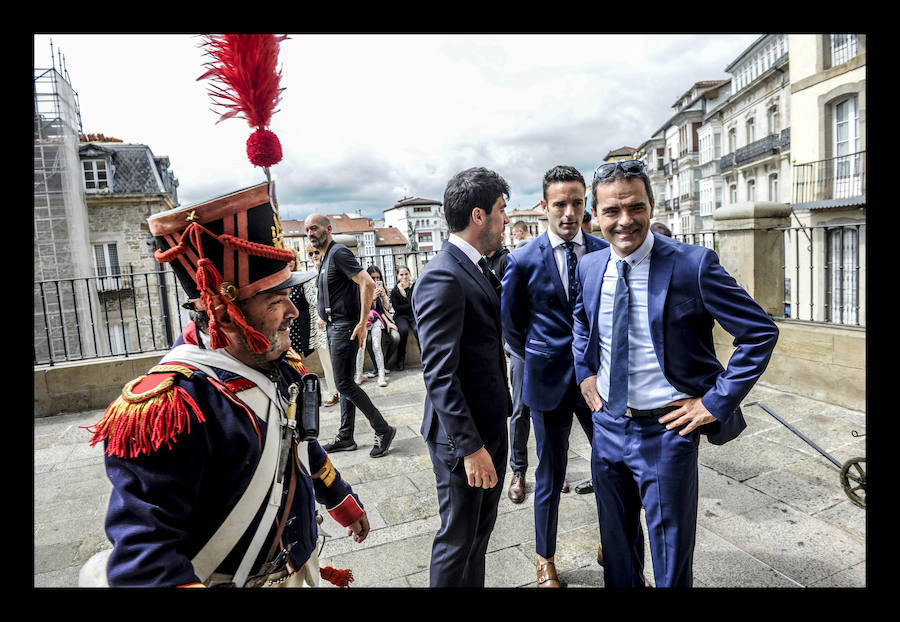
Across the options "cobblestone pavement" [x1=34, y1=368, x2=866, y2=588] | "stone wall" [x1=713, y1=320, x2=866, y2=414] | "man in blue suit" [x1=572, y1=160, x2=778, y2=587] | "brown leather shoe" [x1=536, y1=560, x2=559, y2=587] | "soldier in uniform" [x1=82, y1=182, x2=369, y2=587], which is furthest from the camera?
"stone wall" [x1=713, y1=320, x2=866, y2=414]

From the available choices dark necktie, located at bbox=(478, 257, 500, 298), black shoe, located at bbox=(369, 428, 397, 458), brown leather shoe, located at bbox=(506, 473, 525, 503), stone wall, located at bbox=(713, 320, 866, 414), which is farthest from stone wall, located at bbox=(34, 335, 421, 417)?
stone wall, located at bbox=(713, 320, 866, 414)

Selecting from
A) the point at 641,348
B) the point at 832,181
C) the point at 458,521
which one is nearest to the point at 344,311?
the point at 458,521

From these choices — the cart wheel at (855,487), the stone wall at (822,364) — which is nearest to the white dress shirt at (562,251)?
the cart wheel at (855,487)

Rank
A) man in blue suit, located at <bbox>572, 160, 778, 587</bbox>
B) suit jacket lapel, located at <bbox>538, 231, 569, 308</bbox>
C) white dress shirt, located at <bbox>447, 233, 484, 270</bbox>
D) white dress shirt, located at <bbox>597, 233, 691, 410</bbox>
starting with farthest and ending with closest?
suit jacket lapel, located at <bbox>538, 231, 569, 308</bbox> → white dress shirt, located at <bbox>447, 233, 484, 270</bbox> → white dress shirt, located at <bbox>597, 233, 691, 410</bbox> → man in blue suit, located at <bbox>572, 160, 778, 587</bbox>

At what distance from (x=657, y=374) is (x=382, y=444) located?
10.6ft

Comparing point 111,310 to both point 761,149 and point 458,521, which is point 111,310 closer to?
point 458,521

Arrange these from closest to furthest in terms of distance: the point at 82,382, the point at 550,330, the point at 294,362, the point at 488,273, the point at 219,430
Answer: the point at 219,430 → the point at 294,362 → the point at 488,273 → the point at 550,330 → the point at 82,382

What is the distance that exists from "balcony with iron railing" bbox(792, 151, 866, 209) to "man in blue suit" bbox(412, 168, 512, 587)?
2060 centimetres

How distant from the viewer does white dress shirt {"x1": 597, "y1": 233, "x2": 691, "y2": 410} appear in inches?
84.6

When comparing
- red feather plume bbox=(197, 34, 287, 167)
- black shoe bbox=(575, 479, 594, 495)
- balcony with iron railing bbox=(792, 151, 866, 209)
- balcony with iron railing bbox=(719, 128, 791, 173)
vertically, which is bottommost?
black shoe bbox=(575, 479, 594, 495)

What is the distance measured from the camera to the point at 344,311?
5.05 metres

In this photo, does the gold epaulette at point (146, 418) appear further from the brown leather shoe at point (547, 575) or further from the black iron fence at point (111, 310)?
the brown leather shoe at point (547, 575)

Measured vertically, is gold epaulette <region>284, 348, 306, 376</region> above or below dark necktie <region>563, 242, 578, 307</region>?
below

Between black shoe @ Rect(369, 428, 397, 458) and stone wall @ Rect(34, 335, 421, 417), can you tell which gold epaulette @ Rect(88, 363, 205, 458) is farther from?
stone wall @ Rect(34, 335, 421, 417)
